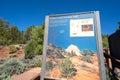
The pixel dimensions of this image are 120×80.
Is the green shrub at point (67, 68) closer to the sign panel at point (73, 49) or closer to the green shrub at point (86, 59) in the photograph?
the sign panel at point (73, 49)

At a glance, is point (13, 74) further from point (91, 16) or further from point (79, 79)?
point (91, 16)

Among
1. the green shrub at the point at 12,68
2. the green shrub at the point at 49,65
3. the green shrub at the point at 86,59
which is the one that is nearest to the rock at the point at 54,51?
the green shrub at the point at 49,65

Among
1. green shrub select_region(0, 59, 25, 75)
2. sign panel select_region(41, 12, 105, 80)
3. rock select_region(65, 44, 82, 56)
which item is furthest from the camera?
green shrub select_region(0, 59, 25, 75)

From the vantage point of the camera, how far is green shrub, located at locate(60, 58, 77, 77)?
211cm

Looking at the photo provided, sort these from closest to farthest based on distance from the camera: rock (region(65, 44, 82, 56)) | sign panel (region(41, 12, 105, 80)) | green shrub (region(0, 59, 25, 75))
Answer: sign panel (region(41, 12, 105, 80)), rock (region(65, 44, 82, 56)), green shrub (region(0, 59, 25, 75))

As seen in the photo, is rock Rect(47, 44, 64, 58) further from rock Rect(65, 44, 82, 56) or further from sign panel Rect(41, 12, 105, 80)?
rock Rect(65, 44, 82, 56)

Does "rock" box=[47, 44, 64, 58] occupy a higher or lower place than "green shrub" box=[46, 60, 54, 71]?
higher

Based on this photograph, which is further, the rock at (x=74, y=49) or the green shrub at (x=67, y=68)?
the rock at (x=74, y=49)

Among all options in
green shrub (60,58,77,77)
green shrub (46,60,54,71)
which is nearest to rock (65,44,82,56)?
green shrub (60,58,77,77)

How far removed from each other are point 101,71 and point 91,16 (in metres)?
0.94


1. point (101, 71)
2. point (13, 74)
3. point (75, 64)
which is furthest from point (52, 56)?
point (13, 74)

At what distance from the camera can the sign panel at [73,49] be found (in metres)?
2.05

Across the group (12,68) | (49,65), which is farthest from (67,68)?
(12,68)

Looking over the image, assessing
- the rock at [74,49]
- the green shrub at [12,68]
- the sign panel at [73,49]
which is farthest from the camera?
the green shrub at [12,68]
